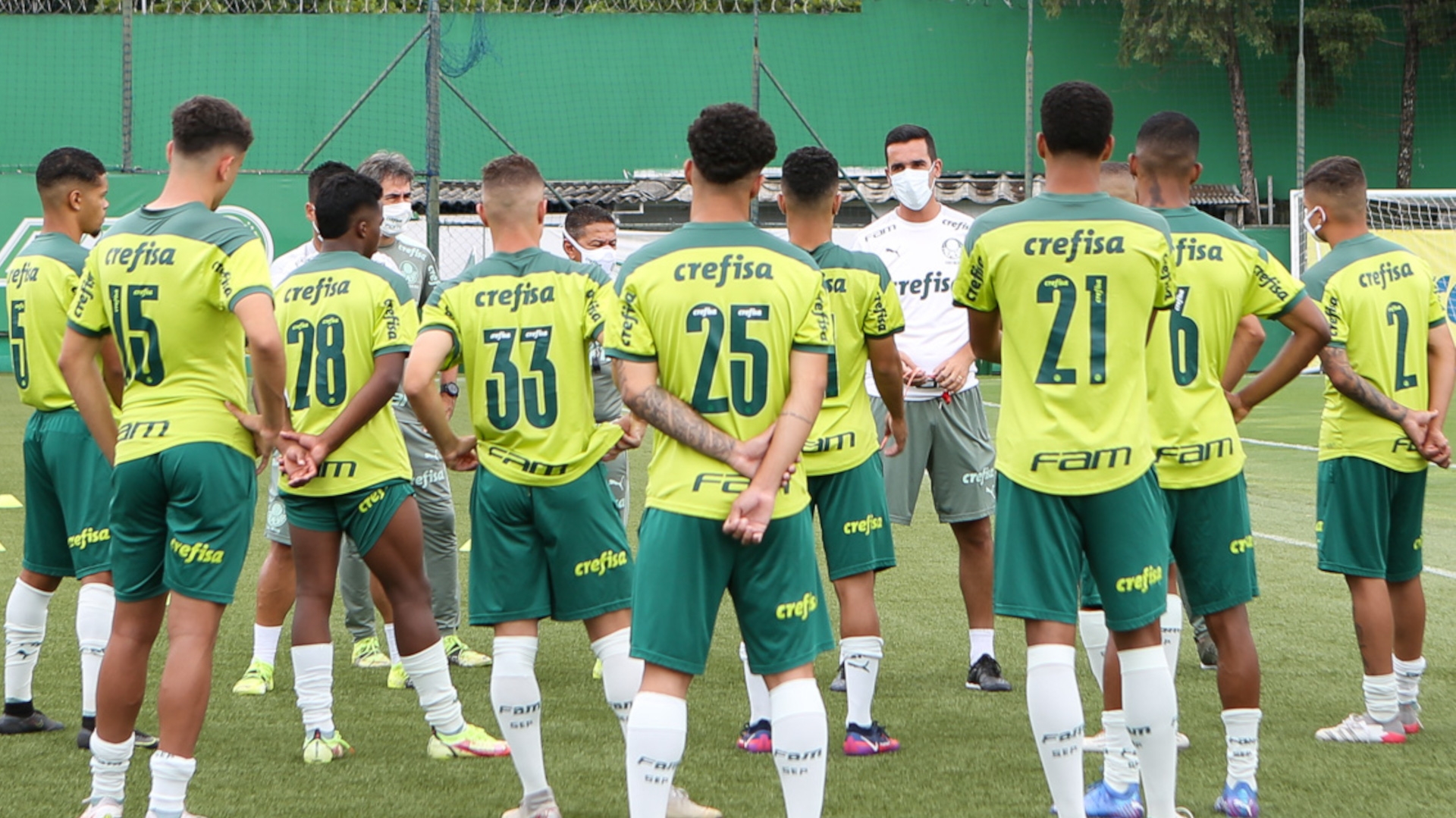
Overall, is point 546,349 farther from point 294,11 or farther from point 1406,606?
point 294,11

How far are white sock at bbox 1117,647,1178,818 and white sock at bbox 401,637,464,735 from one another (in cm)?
228

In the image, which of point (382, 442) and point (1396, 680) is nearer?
point (382, 442)

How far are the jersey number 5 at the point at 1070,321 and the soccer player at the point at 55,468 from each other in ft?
10.3

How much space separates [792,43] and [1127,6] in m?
6.23

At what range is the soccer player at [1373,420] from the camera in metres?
5.25

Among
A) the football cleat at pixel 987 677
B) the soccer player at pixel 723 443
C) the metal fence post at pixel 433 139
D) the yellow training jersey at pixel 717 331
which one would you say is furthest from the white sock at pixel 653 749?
the metal fence post at pixel 433 139

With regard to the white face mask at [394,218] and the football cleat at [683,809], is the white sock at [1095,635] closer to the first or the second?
the football cleat at [683,809]

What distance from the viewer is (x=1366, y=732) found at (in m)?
5.26

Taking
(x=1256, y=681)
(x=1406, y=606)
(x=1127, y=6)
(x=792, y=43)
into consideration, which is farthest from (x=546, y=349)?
(x=1127, y=6)

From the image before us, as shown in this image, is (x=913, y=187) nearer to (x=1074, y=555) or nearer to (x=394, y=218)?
(x=394, y=218)

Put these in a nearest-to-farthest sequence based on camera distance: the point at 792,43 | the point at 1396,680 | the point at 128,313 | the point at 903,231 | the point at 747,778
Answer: the point at 128,313
the point at 747,778
the point at 1396,680
the point at 903,231
the point at 792,43

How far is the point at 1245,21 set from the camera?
86.3 ft

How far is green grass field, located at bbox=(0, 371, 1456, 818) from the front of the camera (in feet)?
15.3

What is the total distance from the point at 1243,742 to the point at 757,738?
164cm
